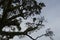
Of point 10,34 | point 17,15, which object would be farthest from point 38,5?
point 10,34

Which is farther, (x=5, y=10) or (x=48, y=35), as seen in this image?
(x=48, y=35)

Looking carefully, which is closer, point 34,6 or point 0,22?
point 0,22

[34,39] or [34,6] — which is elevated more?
[34,6]

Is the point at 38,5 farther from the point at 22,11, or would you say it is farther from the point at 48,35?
the point at 48,35

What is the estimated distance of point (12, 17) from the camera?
20.7 meters

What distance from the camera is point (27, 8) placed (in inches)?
832

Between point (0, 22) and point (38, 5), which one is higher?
point (38, 5)

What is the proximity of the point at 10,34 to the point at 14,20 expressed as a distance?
134cm

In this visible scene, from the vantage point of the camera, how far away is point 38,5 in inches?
832

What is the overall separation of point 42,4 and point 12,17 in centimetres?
289

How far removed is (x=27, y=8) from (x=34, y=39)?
114 inches

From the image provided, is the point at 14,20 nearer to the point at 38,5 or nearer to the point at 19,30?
the point at 19,30

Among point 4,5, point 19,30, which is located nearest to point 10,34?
point 19,30

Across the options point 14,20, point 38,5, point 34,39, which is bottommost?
point 34,39
